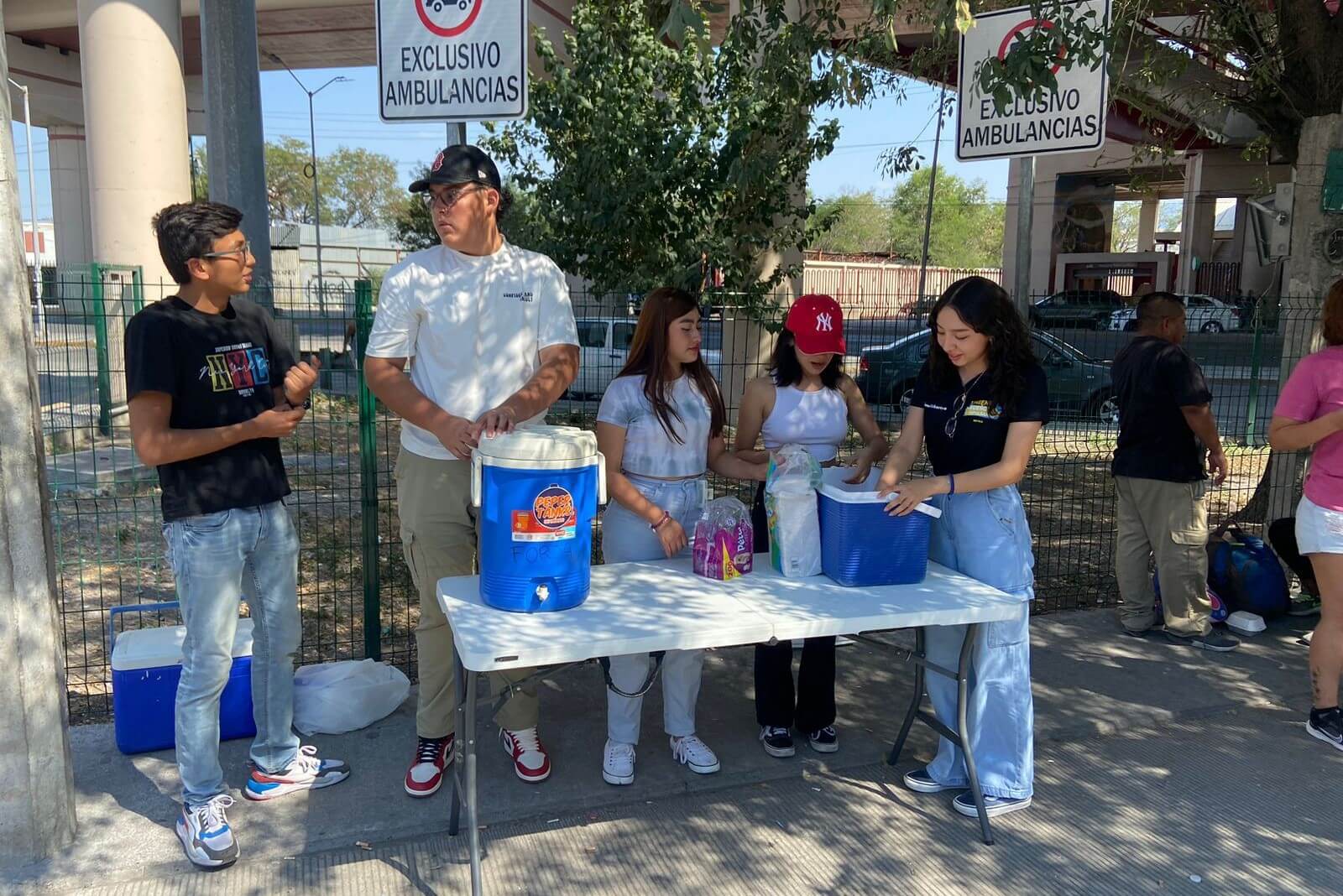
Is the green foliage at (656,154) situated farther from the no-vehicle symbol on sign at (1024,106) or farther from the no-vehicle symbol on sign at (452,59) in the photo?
the no-vehicle symbol on sign at (452,59)

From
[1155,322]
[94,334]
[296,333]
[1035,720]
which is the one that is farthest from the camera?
[94,334]

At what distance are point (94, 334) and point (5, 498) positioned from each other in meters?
3.12

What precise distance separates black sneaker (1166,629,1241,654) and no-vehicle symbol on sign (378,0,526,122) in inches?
165

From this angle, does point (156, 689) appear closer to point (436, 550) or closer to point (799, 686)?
point (436, 550)

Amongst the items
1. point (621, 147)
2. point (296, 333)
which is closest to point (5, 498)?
point (296, 333)

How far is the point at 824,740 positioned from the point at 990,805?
70 cm

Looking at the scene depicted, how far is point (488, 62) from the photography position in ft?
11.9

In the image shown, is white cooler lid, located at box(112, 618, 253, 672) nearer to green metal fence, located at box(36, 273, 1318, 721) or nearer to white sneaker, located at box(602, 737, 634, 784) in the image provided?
green metal fence, located at box(36, 273, 1318, 721)

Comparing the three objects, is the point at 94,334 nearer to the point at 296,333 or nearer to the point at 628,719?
the point at 296,333

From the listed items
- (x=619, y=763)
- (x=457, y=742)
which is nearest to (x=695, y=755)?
(x=619, y=763)

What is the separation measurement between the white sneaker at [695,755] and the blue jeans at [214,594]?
1.53 metres

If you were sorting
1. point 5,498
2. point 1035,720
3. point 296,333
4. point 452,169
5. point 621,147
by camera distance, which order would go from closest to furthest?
point 5,498 → point 452,169 → point 1035,720 → point 296,333 → point 621,147

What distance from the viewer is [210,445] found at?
3164 millimetres

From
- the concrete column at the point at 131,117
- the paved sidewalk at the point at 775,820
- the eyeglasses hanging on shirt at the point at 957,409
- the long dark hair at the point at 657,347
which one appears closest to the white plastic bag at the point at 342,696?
the paved sidewalk at the point at 775,820
